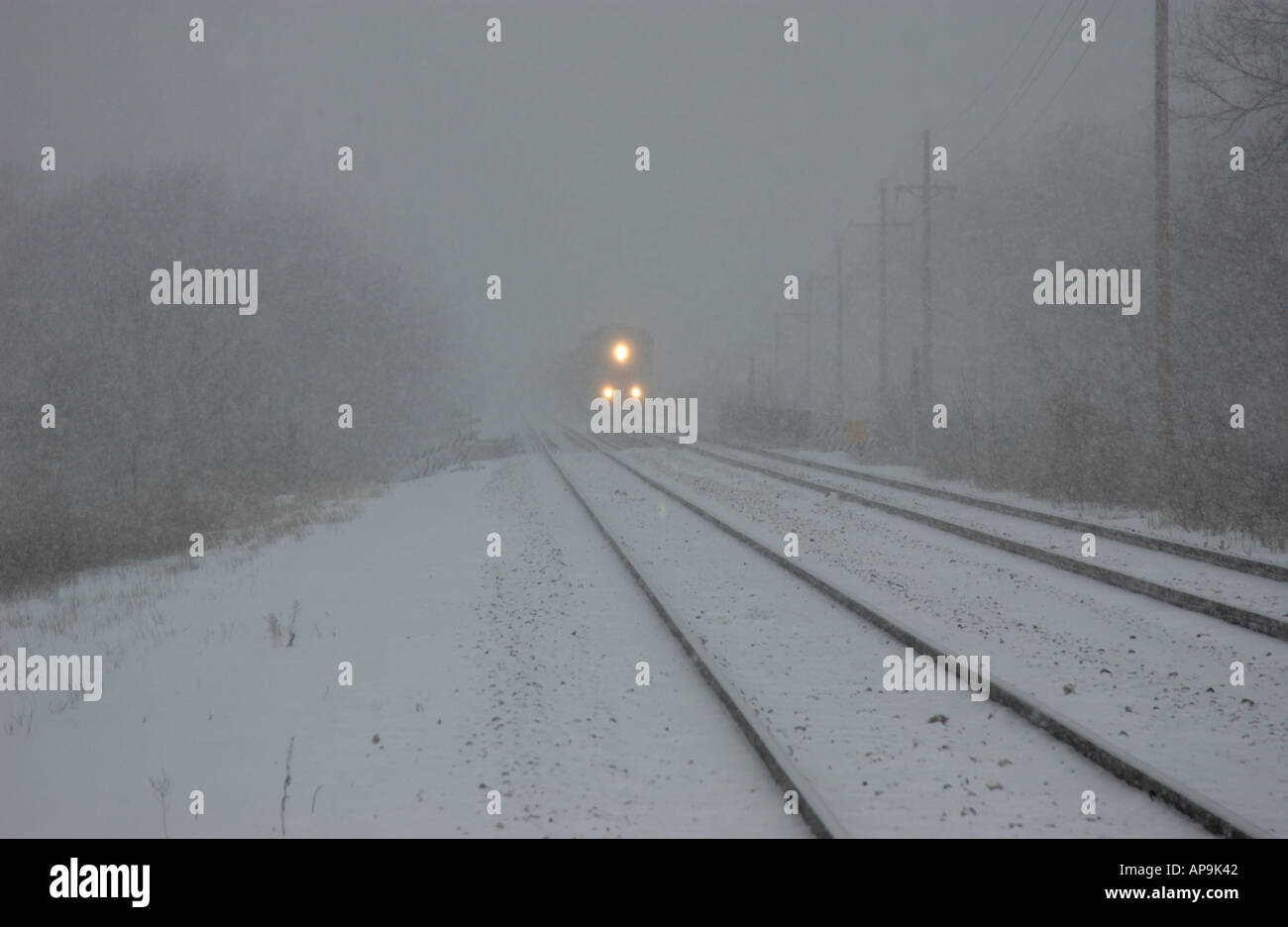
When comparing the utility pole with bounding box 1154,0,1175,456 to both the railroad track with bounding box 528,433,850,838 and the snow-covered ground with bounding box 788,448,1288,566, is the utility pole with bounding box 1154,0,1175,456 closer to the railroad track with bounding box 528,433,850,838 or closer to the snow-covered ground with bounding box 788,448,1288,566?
the snow-covered ground with bounding box 788,448,1288,566

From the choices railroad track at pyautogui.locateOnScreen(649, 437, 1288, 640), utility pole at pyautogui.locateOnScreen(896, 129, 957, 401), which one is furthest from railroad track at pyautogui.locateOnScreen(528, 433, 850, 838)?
utility pole at pyautogui.locateOnScreen(896, 129, 957, 401)

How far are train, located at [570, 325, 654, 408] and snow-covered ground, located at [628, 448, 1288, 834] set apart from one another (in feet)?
105

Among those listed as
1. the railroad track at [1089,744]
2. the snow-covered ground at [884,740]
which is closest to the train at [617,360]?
the snow-covered ground at [884,740]

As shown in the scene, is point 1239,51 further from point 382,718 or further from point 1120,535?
point 382,718

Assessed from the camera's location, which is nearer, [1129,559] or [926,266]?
[1129,559]

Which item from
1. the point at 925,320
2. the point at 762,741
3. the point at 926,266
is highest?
the point at 926,266

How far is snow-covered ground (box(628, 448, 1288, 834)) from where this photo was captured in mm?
4855

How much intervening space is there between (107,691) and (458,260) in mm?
151452

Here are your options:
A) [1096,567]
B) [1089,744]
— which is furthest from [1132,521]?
[1089,744]

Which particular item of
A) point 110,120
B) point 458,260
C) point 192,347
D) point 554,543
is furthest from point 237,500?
point 458,260

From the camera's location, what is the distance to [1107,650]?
692 centimetres

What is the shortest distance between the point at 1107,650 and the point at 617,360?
3794 centimetres

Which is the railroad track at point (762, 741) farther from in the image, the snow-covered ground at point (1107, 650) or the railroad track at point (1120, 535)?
the railroad track at point (1120, 535)

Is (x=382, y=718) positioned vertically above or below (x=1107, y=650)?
below
